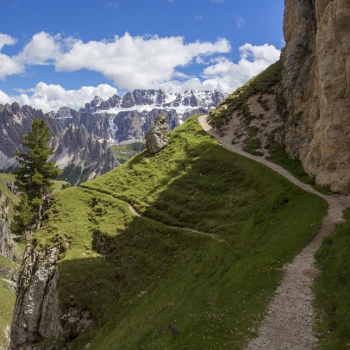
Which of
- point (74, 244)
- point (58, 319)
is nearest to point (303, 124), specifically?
point (74, 244)

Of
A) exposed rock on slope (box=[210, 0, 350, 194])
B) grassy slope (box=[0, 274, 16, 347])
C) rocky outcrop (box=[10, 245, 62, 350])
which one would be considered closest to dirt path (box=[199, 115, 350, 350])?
exposed rock on slope (box=[210, 0, 350, 194])

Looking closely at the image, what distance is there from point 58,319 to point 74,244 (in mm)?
13269

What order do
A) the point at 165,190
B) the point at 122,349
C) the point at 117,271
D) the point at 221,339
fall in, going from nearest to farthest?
1. the point at 221,339
2. the point at 122,349
3. the point at 117,271
4. the point at 165,190

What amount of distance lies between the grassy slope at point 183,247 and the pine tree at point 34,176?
5.40 metres

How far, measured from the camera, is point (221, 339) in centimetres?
1877

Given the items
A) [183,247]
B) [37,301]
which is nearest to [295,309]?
[183,247]

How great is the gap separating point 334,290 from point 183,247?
966 inches

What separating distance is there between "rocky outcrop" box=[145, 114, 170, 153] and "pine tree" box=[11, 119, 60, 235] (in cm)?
2625

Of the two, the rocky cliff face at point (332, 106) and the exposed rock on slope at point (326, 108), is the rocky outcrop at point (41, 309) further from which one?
the exposed rock on slope at point (326, 108)

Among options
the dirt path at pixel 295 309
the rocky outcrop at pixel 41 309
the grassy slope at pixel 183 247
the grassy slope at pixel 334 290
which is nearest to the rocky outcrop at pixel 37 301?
the rocky outcrop at pixel 41 309

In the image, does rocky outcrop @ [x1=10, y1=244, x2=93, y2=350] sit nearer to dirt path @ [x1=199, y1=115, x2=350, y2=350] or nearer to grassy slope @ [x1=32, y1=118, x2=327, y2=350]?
grassy slope @ [x1=32, y1=118, x2=327, y2=350]

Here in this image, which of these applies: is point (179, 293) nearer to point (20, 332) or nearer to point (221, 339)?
point (221, 339)

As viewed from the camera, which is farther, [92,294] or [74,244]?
[74,244]

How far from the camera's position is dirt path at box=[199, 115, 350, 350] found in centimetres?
1697
